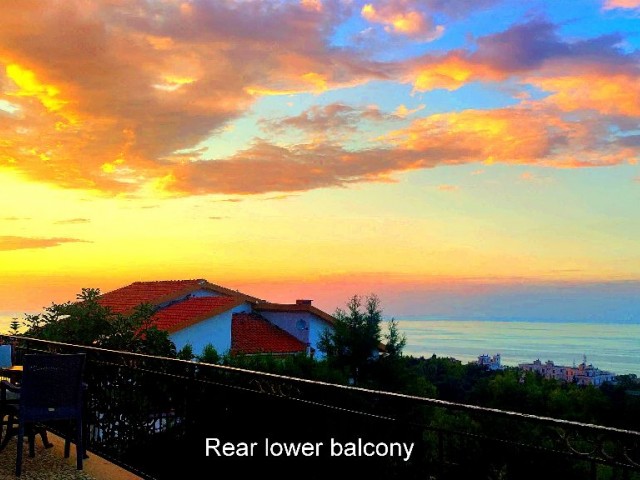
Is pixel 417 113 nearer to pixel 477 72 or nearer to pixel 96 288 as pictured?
pixel 477 72

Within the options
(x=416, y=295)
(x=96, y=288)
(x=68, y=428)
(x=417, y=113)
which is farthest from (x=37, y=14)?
(x=416, y=295)

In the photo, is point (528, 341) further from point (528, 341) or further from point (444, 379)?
Answer: point (444, 379)

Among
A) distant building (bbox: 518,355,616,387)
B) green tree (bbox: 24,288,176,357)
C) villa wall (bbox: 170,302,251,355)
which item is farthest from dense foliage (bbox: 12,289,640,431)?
green tree (bbox: 24,288,176,357)

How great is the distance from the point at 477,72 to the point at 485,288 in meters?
12.6

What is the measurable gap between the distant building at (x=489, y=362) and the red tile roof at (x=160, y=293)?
12.4m

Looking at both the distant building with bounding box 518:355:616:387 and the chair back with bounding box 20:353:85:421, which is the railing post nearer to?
the chair back with bounding box 20:353:85:421

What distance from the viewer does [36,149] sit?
14.4m

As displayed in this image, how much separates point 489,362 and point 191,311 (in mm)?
16688

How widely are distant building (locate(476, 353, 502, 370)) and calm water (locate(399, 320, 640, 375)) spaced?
40 centimetres

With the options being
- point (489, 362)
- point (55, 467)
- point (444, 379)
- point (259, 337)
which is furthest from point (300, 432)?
point (489, 362)

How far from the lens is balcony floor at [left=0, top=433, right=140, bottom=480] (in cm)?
566

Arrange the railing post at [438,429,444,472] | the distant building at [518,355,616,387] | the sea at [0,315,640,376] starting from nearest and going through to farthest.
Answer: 1. the railing post at [438,429,444,472]
2. the distant building at [518,355,616,387]
3. the sea at [0,315,640,376]

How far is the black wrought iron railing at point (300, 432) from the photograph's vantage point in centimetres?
293

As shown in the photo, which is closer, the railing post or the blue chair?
the railing post
